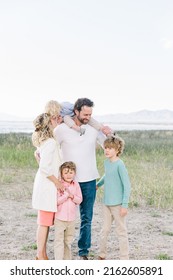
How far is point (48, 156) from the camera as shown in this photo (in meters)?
5.34

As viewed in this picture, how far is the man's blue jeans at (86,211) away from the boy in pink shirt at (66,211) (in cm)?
20

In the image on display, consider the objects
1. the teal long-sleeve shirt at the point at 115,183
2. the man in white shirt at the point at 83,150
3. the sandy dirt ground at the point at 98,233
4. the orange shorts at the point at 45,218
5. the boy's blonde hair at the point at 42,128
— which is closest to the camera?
the boy's blonde hair at the point at 42,128

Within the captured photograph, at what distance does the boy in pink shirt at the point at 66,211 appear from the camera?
5.42 metres

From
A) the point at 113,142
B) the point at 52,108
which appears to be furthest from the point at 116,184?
the point at 52,108

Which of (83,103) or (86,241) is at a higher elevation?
(83,103)

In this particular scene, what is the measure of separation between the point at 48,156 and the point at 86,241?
49.7 inches

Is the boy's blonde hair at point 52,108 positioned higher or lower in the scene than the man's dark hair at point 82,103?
lower

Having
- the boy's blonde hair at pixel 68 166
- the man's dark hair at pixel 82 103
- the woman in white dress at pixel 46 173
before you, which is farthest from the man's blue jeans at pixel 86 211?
the man's dark hair at pixel 82 103

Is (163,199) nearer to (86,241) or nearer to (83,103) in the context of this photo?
(86,241)

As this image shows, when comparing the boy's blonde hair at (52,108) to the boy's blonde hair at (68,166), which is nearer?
the boy's blonde hair at (52,108)

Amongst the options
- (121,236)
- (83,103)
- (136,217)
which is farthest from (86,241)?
(136,217)

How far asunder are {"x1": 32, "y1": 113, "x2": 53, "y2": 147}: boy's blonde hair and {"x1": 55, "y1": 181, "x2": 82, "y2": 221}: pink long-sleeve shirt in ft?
1.79

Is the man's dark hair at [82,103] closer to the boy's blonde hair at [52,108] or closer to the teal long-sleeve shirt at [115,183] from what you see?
the boy's blonde hair at [52,108]

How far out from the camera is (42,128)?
5.37m
